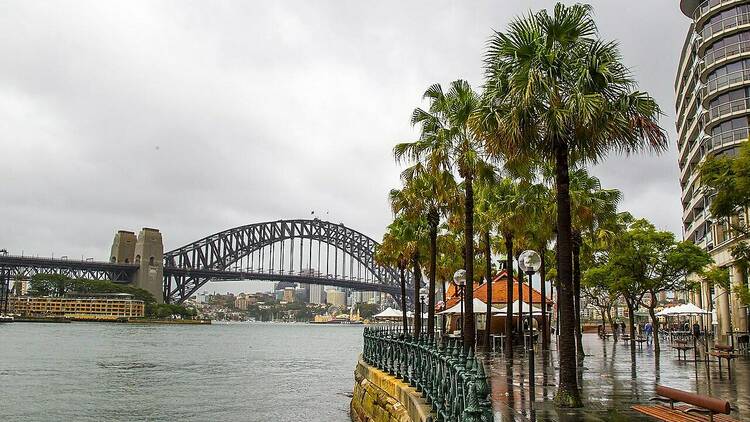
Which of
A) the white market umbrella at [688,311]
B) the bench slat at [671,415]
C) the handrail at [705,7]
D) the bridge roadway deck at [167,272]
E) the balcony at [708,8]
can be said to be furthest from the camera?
the bridge roadway deck at [167,272]

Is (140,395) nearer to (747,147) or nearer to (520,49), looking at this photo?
(520,49)

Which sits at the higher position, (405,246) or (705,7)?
(705,7)

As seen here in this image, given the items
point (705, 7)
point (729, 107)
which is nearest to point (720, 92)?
point (729, 107)

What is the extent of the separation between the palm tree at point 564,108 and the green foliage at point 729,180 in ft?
8.90

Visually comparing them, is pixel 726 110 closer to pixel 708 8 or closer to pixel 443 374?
pixel 708 8

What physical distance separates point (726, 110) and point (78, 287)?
14042cm

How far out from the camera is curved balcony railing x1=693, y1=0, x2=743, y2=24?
50656 millimetres

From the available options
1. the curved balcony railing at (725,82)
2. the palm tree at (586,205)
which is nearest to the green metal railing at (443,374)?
the palm tree at (586,205)

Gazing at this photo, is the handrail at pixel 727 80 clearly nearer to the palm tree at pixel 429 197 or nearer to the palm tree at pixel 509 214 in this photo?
the palm tree at pixel 509 214

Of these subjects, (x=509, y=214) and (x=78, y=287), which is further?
(x=78, y=287)

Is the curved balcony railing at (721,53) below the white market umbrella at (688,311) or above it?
above

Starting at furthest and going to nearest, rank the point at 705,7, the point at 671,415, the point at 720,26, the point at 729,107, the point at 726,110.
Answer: the point at 705,7
the point at 720,26
the point at 726,110
the point at 729,107
the point at 671,415

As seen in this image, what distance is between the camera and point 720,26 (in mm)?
51156

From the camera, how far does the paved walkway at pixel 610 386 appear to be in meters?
Result: 12.0
